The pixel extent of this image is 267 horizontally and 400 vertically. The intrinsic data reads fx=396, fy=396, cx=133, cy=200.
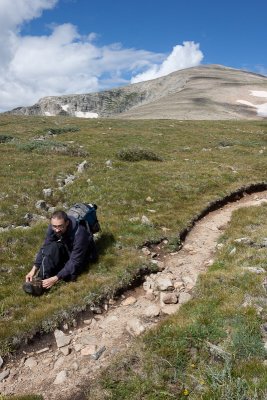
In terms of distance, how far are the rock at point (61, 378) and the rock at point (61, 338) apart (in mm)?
1075

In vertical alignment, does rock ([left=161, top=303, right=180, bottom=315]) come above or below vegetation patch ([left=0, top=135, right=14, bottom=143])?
below

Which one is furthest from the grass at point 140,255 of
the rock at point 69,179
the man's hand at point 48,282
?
the rock at point 69,179

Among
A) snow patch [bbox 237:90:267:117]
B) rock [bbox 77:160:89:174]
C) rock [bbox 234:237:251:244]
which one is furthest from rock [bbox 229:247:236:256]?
snow patch [bbox 237:90:267:117]

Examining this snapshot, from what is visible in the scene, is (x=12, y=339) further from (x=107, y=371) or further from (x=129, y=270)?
(x=129, y=270)

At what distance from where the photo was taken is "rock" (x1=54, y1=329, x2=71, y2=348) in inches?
394

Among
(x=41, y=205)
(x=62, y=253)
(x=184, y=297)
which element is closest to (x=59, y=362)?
(x=62, y=253)

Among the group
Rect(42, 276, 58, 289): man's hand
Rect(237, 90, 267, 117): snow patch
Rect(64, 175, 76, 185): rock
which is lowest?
Rect(42, 276, 58, 289): man's hand

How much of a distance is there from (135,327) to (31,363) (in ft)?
8.79

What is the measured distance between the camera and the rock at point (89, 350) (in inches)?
376

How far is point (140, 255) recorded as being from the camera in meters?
14.0

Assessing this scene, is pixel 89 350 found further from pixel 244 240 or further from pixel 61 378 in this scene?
pixel 244 240

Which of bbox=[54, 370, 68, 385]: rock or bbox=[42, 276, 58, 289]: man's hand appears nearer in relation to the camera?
bbox=[54, 370, 68, 385]: rock

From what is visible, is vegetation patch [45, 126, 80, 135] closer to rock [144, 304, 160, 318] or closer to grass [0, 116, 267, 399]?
grass [0, 116, 267, 399]

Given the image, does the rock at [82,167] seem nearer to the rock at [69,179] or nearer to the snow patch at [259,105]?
the rock at [69,179]
